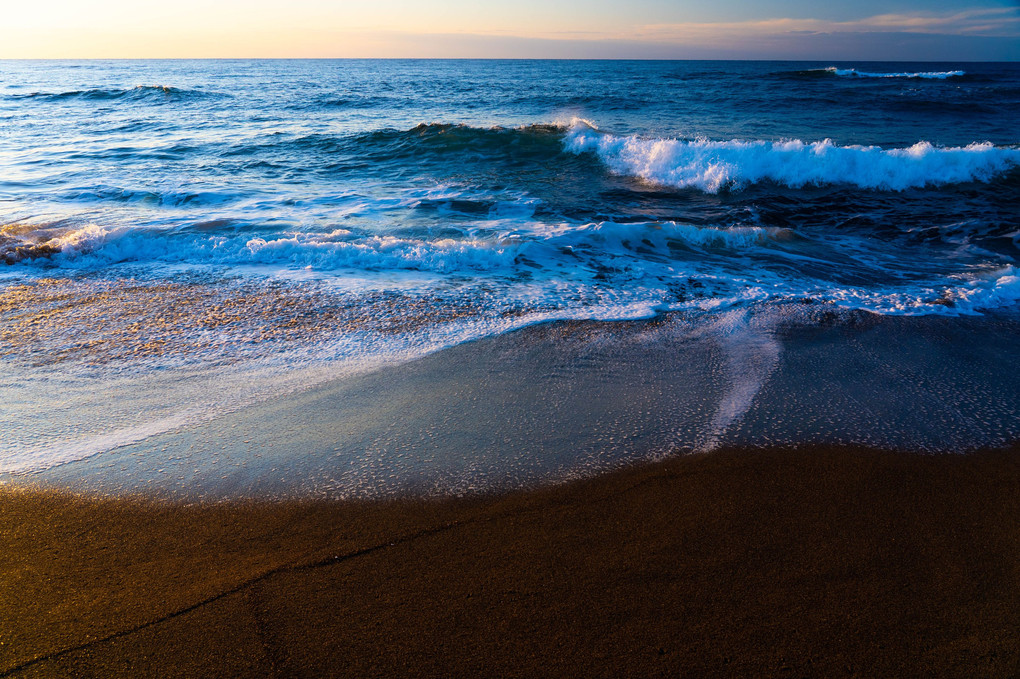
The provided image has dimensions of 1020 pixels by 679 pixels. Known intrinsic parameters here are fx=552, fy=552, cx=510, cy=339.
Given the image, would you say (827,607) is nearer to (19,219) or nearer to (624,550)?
(624,550)

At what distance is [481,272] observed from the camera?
5.79m

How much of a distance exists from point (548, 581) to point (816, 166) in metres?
11.8

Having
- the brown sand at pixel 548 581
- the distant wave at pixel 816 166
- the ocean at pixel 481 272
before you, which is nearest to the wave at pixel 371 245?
the ocean at pixel 481 272

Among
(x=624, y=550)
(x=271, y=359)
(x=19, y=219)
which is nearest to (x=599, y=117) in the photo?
(x=19, y=219)

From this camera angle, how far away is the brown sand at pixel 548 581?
1806mm

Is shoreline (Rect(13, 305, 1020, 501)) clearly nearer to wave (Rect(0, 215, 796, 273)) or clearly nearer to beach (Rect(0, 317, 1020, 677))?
beach (Rect(0, 317, 1020, 677))

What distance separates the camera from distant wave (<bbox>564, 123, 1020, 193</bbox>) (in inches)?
424

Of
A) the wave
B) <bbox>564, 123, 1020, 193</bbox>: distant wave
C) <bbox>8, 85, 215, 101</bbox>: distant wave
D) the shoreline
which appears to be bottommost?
the shoreline

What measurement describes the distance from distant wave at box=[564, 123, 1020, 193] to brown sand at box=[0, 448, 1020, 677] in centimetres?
895

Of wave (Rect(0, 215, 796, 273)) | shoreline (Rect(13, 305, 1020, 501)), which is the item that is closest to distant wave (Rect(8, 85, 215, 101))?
wave (Rect(0, 215, 796, 273))

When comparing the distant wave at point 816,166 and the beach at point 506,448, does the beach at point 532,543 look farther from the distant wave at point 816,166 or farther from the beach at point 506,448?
the distant wave at point 816,166

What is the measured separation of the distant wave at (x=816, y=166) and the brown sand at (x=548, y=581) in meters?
8.95

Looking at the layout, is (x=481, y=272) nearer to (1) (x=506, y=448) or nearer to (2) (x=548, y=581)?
(1) (x=506, y=448)

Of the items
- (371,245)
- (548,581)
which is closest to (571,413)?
(548,581)
